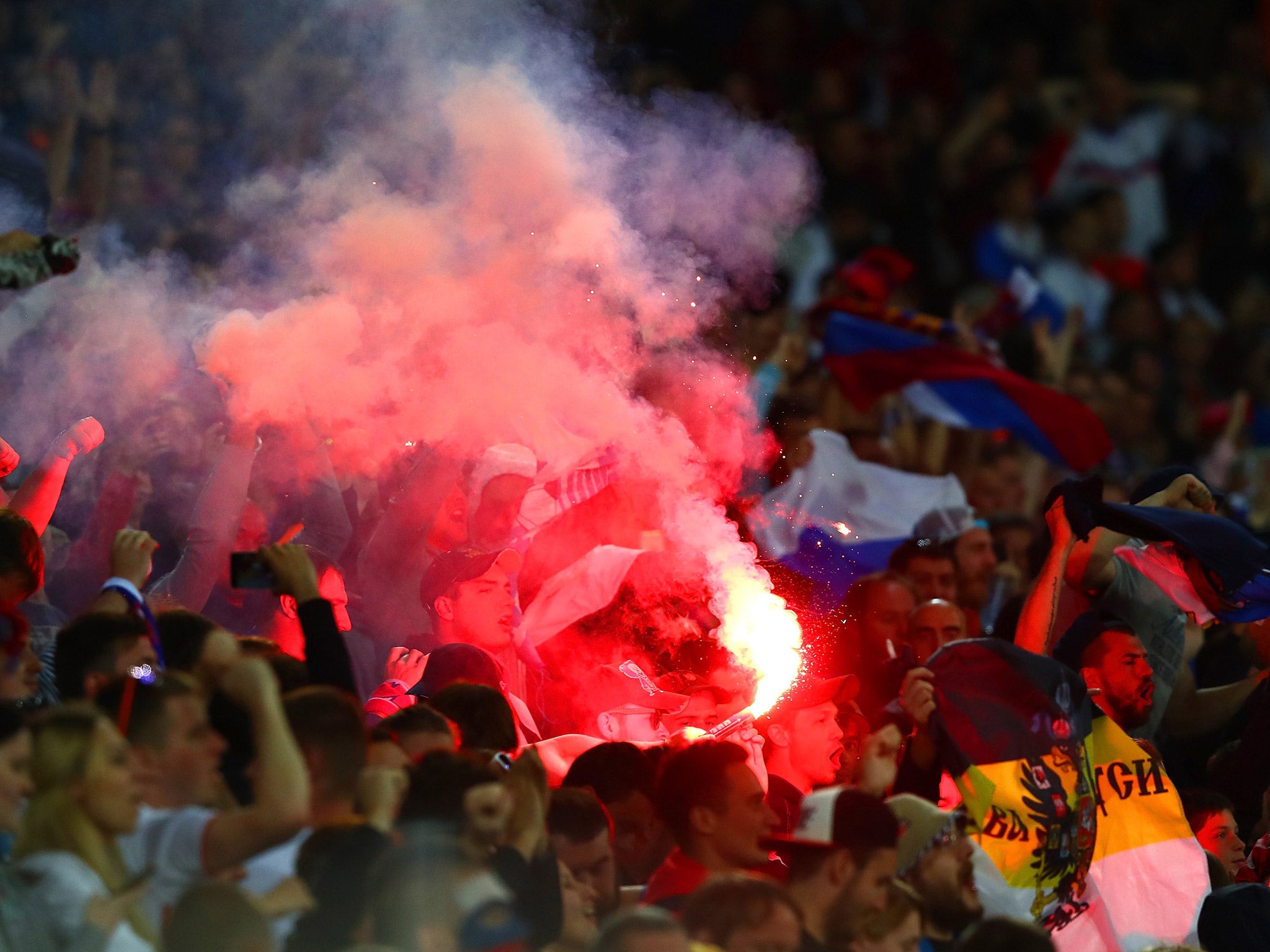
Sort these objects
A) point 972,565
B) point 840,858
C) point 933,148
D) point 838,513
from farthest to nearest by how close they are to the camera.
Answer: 1. point 933,148
2. point 838,513
3. point 972,565
4. point 840,858

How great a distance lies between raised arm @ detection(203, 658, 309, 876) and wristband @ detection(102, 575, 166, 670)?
60 centimetres

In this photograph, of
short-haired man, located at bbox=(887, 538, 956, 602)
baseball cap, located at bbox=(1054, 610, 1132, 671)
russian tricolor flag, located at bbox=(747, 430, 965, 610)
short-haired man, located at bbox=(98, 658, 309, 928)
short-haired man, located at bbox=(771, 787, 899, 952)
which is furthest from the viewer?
short-haired man, located at bbox=(887, 538, 956, 602)

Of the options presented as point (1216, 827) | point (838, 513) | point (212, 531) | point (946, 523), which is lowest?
point (1216, 827)

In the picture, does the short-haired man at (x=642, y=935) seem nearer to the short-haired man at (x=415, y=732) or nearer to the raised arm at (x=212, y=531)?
the short-haired man at (x=415, y=732)

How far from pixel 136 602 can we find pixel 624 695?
153 centimetres

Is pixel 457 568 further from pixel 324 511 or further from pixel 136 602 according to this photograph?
pixel 136 602

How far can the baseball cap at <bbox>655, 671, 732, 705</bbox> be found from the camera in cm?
436

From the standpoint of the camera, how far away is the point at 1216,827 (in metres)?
4.25

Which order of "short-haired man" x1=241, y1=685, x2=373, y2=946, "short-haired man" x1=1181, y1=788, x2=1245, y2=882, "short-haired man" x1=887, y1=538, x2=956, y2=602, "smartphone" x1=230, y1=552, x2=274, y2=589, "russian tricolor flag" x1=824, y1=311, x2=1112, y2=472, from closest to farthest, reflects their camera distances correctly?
"short-haired man" x1=241, y1=685, x2=373, y2=946 < "smartphone" x1=230, y1=552, x2=274, y2=589 < "short-haired man" x1=1181, y1=788, x2=1245, y2=882 < "short-haired man" x1=887, y1=538, x2=956, y2=602 < "russian tricolor flag" x1=824, y1=311, x2=1112, y2=472

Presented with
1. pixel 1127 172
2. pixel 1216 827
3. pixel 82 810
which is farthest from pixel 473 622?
pixel 1127 172

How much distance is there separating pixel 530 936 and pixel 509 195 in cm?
283

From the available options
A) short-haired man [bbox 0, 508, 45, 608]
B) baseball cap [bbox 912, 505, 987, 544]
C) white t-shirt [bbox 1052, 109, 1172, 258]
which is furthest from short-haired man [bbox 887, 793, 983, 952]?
white t-shirt [bbox 1052, 109, 1172, 258]

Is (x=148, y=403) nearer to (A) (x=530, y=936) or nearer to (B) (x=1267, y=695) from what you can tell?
(A) (x=530, y=936)

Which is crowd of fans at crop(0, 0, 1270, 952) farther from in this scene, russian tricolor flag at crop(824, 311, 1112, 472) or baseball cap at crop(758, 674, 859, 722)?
russian tricolor flag at crop(824, 311, 1112, 472)
